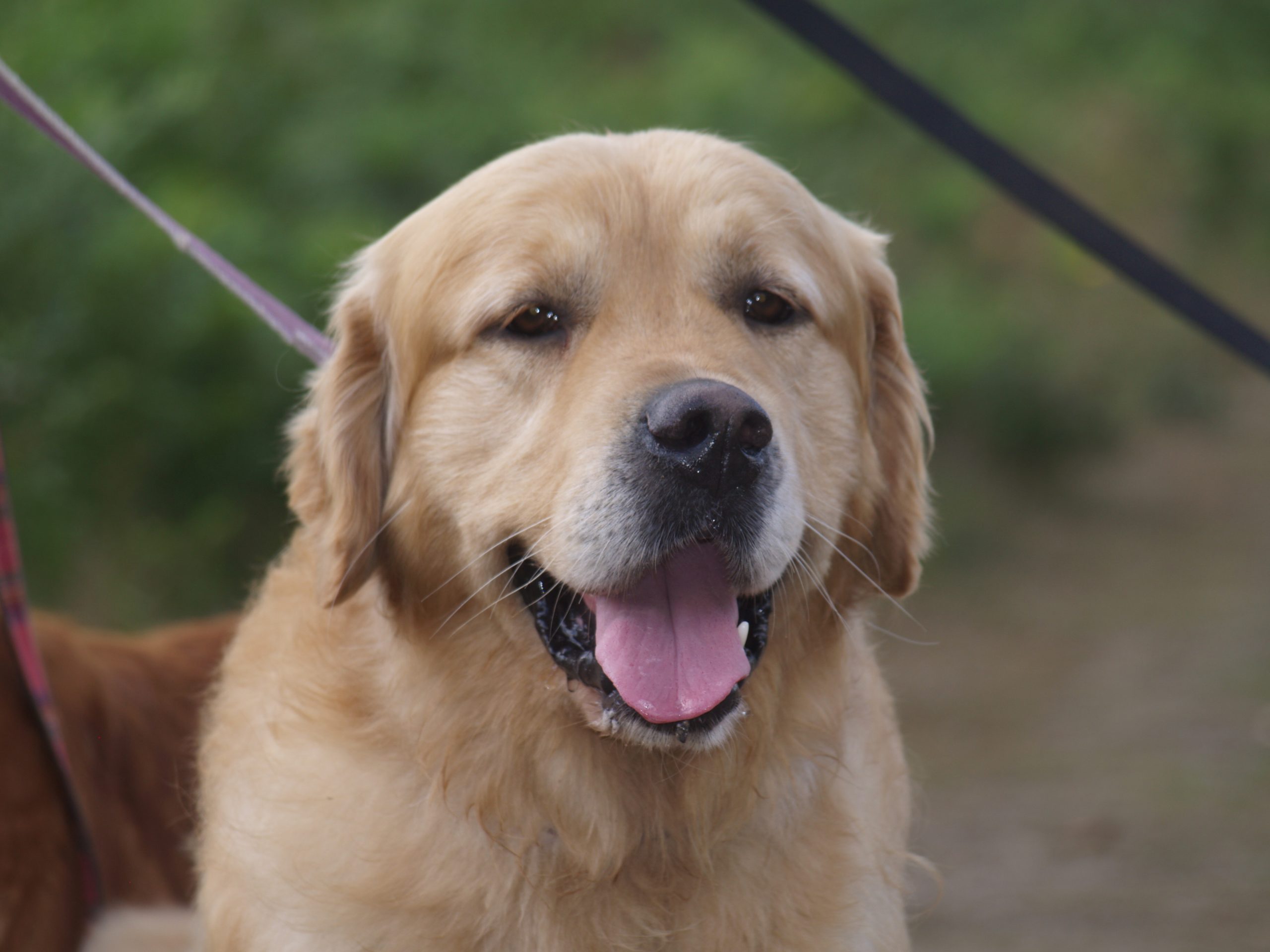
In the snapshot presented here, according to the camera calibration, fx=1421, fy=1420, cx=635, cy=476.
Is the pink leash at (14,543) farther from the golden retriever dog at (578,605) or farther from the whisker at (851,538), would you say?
the whisker at (851,538)

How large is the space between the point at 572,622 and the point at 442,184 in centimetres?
594

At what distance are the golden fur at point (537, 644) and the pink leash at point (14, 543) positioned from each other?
32 cm

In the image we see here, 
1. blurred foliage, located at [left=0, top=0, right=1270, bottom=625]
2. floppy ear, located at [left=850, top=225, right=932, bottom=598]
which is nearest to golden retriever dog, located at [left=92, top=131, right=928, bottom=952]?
floppy ear, located at [left=850, top=225, right=932, bottom=598]

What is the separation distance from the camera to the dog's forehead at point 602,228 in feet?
9.32

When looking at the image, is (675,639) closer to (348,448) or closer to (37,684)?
(348,448)

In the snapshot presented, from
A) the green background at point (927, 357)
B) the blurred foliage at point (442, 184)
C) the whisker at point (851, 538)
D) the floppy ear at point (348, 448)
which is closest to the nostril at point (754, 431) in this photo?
the whisker at point (851, 538)

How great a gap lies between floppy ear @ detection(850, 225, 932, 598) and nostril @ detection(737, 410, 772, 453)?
65cm

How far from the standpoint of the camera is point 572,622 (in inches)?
110

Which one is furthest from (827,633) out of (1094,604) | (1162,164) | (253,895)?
(1162,164)

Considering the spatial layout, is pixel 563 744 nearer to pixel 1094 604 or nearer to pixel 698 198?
pixel 698 198

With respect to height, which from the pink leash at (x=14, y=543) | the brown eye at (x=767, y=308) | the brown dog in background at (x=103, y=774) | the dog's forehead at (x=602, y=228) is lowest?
the brown dog in background at (x=103, y=774)

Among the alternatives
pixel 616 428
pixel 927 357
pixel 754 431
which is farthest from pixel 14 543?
pixel 927 357

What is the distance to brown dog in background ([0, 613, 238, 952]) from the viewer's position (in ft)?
10.4

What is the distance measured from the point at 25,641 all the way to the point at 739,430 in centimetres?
176
